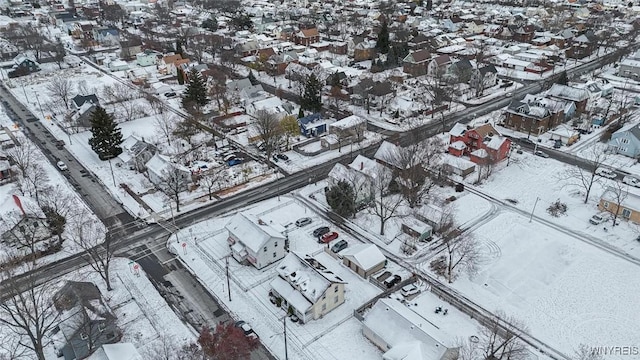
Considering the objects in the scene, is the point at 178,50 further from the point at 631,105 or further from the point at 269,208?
the point at 631,105

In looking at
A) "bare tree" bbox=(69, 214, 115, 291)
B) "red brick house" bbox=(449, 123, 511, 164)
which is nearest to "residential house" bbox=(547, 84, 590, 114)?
"red brick house" bbox=(449, 123, 511, 164)

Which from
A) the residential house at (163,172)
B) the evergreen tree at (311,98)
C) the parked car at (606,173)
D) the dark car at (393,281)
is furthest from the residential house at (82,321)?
the parked car at (606,173)

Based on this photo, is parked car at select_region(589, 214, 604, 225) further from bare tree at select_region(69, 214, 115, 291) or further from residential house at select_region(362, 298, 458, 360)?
bare tree at select_region(69, 214, 115, 291)

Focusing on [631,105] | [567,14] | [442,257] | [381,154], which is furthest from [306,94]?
[567,14]

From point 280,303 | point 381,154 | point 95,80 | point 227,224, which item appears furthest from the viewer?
point 95,80

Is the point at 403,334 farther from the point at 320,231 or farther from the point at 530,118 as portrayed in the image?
the point at 530,118

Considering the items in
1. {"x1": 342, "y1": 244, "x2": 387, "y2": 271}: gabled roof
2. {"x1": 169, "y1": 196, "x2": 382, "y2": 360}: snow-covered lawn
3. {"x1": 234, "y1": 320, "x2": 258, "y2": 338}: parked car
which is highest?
{"x1": 342, "y1": 244, "x2": 387, "y2": 271}: gabled roof

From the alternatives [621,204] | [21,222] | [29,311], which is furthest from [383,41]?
[29,311]
